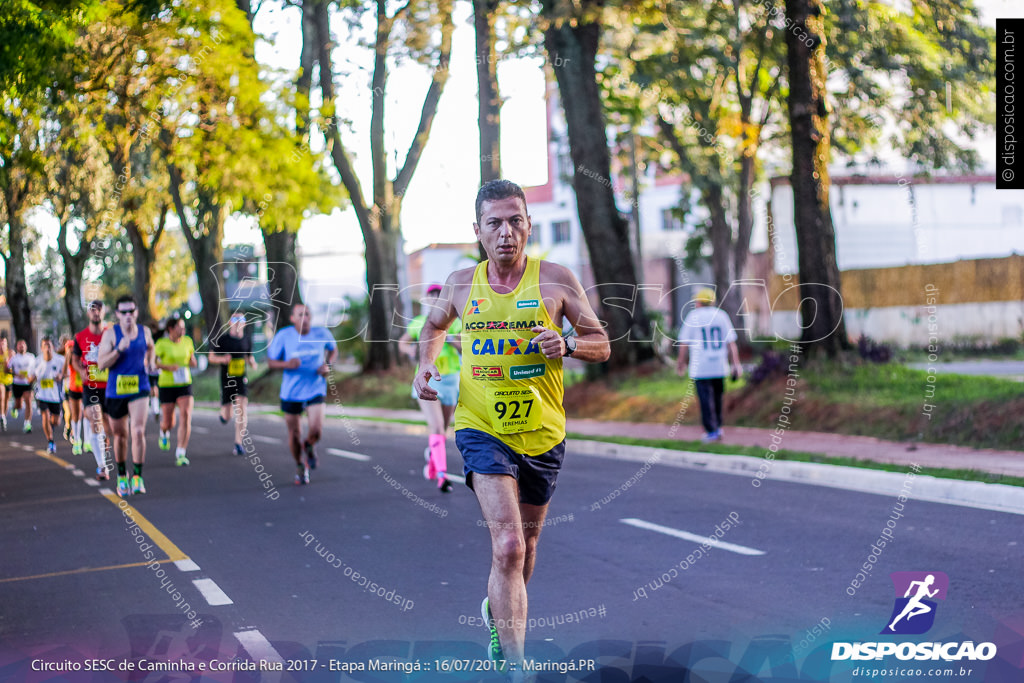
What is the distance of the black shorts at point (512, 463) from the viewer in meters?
4.86

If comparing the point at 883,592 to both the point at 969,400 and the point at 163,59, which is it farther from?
the point at 163,59

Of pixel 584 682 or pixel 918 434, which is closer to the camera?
pixel 584 682

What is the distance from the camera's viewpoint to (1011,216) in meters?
46.1

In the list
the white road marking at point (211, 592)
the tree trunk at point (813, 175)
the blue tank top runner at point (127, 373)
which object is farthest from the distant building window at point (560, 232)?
the white road marking at point (211, 592)

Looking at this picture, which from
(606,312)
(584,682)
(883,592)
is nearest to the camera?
(584,682)

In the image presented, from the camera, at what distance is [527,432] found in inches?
195

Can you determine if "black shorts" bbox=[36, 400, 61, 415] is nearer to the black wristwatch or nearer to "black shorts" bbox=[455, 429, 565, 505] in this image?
"black shorts" bbox=[455, 429, 565, 505]

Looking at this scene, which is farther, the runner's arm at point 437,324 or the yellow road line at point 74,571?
the yellow road line at point 74,571

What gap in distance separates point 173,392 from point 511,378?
36.1 feet

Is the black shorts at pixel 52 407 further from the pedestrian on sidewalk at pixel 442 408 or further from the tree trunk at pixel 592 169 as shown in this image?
the pedestrian on sidewalk at pixel 442 408

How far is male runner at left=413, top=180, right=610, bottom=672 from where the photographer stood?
15.6 ft

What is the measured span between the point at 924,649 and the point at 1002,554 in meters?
2.51

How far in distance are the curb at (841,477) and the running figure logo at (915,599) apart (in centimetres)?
268

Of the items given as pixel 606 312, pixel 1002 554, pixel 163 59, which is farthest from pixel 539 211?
pixel 1002 554
